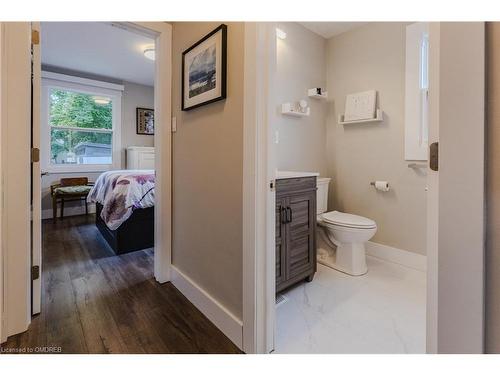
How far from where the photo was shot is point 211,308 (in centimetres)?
157

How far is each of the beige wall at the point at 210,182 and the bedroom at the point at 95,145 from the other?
2.75 ft

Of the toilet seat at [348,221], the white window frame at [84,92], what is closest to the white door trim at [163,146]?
the toilet seat at [348,221]

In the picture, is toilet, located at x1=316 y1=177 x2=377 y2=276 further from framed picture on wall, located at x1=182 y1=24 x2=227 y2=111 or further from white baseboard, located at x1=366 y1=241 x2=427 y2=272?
framed picture on wall, located at x1=182 y1=24 x2=227 y2=111

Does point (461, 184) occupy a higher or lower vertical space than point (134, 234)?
higher

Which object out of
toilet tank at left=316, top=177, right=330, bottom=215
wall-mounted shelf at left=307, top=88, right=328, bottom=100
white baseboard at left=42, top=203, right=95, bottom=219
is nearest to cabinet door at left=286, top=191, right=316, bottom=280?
toilet tank at left=316, top=177, right=330, bottom=215

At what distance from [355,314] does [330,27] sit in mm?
2699

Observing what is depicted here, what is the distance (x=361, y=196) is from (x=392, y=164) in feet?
1.45

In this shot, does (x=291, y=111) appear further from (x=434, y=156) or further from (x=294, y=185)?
(x=434, y=156)

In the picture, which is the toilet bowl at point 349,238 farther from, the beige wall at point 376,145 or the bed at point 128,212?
the bed at point 128,212

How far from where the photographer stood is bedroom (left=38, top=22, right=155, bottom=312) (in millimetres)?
2713

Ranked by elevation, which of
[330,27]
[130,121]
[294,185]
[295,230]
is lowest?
[295,230]

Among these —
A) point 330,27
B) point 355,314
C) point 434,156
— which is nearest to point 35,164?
point 434,156

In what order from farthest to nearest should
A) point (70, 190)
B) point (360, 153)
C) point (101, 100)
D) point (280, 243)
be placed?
1. point (101, 100)
2. point (70, 190)
3. point (360, 153)
4. point (280, 243)
